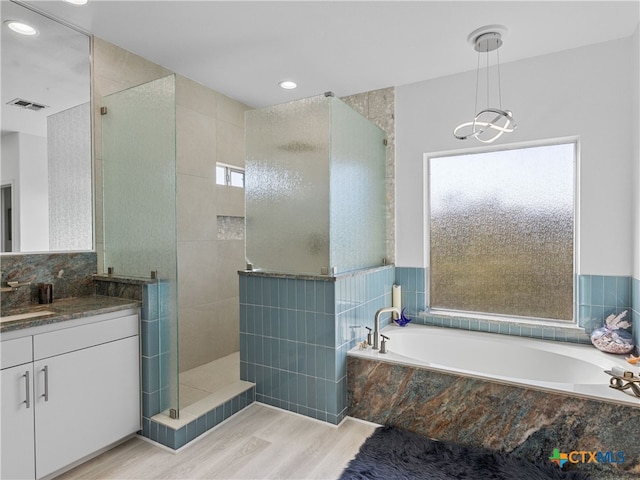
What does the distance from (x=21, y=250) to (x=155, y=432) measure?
1307mm

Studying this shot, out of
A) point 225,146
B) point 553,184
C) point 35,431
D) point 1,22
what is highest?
point 1,22

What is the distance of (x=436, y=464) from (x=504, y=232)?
185cm

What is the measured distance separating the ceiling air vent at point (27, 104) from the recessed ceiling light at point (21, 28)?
0.39 m

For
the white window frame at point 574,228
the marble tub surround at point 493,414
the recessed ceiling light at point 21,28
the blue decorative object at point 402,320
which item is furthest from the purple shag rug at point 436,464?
the recessed ceiling light at point 21,28

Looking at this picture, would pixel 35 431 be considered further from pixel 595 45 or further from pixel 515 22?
pixel 595 45

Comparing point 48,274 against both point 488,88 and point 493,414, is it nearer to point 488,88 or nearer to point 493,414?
point 493,414

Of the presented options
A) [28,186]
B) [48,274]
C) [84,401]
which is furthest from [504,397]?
[28,186]

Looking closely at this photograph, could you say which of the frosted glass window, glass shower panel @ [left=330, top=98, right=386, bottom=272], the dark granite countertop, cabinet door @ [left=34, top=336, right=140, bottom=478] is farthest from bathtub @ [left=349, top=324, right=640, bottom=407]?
the dark granite countertop

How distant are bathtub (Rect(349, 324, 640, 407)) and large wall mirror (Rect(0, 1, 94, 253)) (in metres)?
2.06

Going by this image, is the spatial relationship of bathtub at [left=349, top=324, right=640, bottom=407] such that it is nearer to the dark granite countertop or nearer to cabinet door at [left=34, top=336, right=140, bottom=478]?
cabinet door at [left=34, top=336, right=140, bottom=478]

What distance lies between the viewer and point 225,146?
141 inches

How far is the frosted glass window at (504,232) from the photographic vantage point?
2873mm

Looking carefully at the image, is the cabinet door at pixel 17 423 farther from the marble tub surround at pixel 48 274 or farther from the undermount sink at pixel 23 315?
the marble tub surround at pixel 48 274

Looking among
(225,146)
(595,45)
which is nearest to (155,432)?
(225,146)
